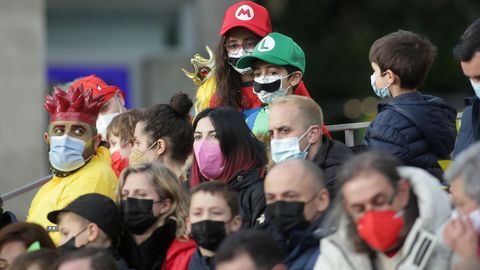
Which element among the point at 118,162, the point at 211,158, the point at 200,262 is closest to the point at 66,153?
the point at 118,162

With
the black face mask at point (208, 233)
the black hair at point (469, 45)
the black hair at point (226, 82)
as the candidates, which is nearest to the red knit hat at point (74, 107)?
the black hair at point (226, 82)

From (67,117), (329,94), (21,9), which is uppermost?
(67,117)

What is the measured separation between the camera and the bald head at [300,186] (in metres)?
8.38

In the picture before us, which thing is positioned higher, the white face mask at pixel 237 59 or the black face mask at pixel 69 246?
the white face mask at pixel 237 59

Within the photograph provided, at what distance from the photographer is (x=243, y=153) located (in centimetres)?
960

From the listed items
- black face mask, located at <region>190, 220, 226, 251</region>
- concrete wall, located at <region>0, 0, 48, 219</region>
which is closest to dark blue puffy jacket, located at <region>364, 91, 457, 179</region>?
black face mask, located at <region>190, 220, 226, 251</region>

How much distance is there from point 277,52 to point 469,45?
149cm

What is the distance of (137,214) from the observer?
910cm

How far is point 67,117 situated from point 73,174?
0.39 meters

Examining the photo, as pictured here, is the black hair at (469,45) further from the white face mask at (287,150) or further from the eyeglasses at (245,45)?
the eyeglasses at (245,45)

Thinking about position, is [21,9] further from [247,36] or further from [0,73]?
[247,36]

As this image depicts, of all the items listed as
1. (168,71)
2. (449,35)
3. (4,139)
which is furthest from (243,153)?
(449,35)

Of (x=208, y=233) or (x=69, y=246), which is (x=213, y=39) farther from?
(x=208, y=233)

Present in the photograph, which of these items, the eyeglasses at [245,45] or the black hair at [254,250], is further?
the eyeglasses at [245,45]
